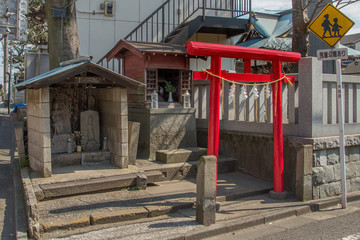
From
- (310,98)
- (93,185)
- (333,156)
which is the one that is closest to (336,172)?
(333,156)

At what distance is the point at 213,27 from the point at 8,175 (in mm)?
8007

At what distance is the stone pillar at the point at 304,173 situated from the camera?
762 cm

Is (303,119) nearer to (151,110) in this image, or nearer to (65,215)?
(151,110)

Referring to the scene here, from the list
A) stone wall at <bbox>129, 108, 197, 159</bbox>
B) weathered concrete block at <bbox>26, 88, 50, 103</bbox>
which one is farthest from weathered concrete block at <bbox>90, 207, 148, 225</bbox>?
stone wall at <bbox>129, 108, 197, 159</bbox>

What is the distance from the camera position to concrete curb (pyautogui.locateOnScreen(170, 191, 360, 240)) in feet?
19.1

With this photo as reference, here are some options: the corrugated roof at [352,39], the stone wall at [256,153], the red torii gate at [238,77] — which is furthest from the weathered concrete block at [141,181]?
the corrugated roof at [352,39]

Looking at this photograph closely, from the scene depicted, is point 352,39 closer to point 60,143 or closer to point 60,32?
point 60,32

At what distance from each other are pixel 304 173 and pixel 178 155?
10.8ft

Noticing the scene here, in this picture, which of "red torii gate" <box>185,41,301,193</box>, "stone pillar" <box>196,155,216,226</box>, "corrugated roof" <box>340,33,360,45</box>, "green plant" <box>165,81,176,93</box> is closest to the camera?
"stone pillar" <box>196,155,216,226</box>

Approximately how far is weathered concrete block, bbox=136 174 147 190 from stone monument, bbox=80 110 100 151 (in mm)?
2133

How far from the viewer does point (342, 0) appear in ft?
34.3

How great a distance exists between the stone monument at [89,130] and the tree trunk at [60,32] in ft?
7.58

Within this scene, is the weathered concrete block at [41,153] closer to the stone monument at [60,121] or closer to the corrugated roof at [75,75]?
the stone monument at [60,121]

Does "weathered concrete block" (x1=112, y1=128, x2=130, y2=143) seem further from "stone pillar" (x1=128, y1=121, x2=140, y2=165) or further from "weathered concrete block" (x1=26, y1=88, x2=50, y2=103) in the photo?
"weathered concrete block" (x1=26, y1=88, x2=50, y2=103)
